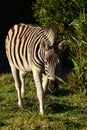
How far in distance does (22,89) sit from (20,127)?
270 centimetres

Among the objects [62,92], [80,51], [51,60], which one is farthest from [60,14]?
[51,60]

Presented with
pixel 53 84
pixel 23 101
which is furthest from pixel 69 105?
pixel 53 84

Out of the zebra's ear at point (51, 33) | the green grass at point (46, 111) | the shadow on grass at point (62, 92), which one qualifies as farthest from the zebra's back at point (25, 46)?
the shadow on grass at point (62, 92)

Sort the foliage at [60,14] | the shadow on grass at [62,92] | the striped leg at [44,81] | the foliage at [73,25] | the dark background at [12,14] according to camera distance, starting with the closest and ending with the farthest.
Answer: the striped leg at [44,81]
the foliage at [73,25]
the shadow on grass at [62,92]
the foliage at [60,14]
the dark background at [12,14]

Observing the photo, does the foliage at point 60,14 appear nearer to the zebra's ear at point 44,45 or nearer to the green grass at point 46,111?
the green grass at point 46,111

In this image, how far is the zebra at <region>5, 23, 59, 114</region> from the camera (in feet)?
29.6

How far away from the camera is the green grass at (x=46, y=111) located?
29.0 feet

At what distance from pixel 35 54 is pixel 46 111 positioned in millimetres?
1180

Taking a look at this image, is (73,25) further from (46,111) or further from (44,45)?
(46,111)

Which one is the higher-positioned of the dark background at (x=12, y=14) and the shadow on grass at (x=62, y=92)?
the dark background at (x=12, y=14)

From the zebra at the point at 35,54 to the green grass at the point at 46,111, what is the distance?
27 cm

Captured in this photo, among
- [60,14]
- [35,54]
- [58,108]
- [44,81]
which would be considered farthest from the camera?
[60,14]

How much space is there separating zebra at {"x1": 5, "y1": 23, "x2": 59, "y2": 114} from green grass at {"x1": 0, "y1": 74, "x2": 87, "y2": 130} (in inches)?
10.6

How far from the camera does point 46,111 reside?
31.8ft
